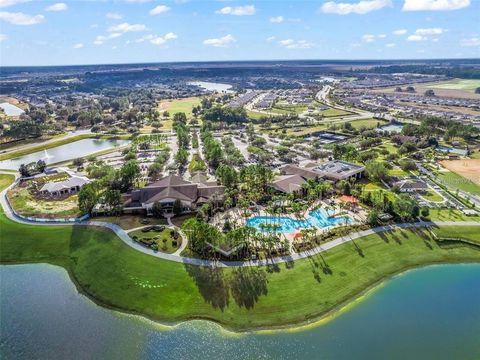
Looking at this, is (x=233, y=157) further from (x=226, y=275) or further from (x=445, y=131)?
(x=445, y=131)

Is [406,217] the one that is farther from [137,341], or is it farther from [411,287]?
[137,341]

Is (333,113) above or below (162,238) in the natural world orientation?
below

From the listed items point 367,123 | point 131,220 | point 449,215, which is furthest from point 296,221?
point 367,123

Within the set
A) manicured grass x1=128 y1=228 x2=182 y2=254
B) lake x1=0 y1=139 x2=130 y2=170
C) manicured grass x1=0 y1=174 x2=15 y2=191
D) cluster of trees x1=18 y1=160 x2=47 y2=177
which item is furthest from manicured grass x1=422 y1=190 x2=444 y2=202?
lake x1=0 y1=139 x2=130 y2=170

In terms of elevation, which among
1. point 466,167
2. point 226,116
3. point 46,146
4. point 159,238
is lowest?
point 46,146

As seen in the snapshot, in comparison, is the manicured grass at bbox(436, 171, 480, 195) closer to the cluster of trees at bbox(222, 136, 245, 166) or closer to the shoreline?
the shoreline

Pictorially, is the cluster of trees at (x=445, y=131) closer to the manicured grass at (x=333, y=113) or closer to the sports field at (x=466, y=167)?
the sports field at (x=466, y=167)
